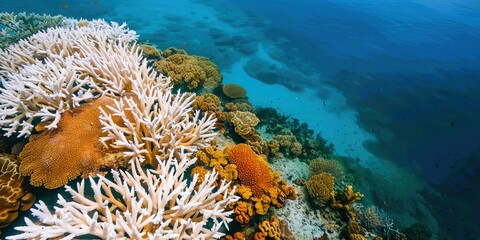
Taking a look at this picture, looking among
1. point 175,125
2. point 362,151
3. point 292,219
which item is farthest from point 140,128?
point 362,151

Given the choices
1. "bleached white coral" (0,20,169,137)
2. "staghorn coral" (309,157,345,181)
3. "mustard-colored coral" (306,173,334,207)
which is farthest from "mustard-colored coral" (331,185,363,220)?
"bleached white coral" (0,20,169,137)

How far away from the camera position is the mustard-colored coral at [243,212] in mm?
3652

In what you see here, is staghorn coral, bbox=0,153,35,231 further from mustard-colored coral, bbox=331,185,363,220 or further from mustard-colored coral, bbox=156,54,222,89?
mustard-colored coral, bbox=331,185,363,220

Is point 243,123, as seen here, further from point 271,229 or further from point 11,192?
point 11,192

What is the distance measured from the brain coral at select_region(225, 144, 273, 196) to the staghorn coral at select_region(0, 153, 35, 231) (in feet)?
9.46

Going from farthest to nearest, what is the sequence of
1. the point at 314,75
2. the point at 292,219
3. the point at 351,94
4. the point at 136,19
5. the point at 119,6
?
the point at 119,6, the point at 136,19, the point at 314,75, the point at 351,94, the point at 292,219

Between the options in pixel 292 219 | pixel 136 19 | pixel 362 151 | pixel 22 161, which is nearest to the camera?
pixel 22 161

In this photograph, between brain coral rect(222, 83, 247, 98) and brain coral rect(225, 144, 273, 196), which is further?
brain coral rect(222, 83, 247, 98)

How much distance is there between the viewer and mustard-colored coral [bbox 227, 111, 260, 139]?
5.25m

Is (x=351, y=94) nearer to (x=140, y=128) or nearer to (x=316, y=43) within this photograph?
(x=316, y=43)

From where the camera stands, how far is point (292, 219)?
439 cm

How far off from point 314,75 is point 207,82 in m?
7.99

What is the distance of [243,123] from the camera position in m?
5.43

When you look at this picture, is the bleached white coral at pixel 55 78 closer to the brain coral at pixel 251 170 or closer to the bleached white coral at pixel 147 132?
the bleached white coral at pixel 147 132
